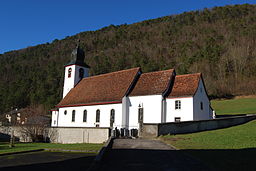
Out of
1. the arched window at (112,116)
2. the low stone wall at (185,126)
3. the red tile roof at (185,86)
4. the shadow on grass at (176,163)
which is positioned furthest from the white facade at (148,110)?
the shadow on grass at (176,163)

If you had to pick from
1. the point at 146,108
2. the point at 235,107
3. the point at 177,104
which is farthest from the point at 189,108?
the point at 235,107

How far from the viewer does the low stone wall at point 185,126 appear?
2042 centimetres

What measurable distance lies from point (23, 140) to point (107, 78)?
14.4m

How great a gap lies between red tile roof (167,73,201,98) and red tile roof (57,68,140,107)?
597cm

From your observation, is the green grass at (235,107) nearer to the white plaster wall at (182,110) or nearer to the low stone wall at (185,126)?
the low stone wall at (185,126)

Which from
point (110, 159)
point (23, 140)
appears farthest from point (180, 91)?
point (23, 140)

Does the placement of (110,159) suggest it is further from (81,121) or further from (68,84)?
(68,84)

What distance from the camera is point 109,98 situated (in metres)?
31.7

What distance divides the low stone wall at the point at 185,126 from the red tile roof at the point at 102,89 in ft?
32.1

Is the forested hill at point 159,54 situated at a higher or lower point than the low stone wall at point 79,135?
higher

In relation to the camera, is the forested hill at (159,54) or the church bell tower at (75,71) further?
the forested hill at (159,54)

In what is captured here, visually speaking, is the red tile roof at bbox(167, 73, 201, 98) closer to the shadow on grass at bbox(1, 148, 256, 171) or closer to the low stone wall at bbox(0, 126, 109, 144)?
the low stone wall at bbox(0, 126, 109, 144)

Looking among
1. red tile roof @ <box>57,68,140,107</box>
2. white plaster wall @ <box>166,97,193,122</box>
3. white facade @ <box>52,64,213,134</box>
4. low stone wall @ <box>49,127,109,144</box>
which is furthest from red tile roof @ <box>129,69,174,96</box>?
low stone wall @ <box>49,127,109,144</box>

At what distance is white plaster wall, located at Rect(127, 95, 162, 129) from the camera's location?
1094 inches
